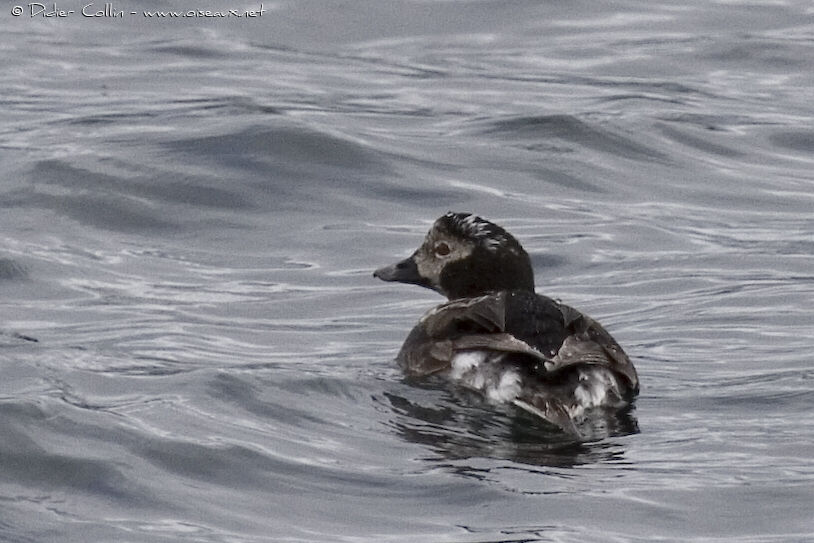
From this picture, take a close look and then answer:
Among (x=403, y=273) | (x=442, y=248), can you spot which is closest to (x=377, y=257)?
(x=403, y=273)

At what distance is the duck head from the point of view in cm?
940

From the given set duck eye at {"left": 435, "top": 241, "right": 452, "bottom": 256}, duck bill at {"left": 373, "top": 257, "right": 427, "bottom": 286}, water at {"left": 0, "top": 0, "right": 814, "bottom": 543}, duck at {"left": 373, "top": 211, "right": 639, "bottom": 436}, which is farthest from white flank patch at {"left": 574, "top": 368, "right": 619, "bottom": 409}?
duck bill at {"left": 373, "top": 257, "right": 427, "bottom": 286}

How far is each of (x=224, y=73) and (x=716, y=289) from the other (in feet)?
26.6

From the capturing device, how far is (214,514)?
22.6ft

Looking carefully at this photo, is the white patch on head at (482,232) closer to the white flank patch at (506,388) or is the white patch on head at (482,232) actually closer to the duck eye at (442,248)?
the duck eye at (442,248)

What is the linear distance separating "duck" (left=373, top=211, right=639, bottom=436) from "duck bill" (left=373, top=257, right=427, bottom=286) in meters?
0.53

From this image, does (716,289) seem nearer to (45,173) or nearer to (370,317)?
(370,317)

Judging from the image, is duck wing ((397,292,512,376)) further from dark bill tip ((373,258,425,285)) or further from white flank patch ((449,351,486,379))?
dark bill tip ((373,258,425,285))

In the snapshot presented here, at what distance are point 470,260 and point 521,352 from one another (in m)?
1.38

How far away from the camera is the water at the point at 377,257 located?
23.2 ft

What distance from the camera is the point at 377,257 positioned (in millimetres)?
12164

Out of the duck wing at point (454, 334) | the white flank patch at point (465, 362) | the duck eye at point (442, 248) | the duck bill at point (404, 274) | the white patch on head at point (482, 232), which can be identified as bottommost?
the white flank patch at point (465, 362)

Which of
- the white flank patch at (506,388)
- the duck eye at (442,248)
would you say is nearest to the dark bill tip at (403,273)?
the duck eye at (442,248)

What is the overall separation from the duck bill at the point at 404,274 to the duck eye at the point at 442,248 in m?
0.21
